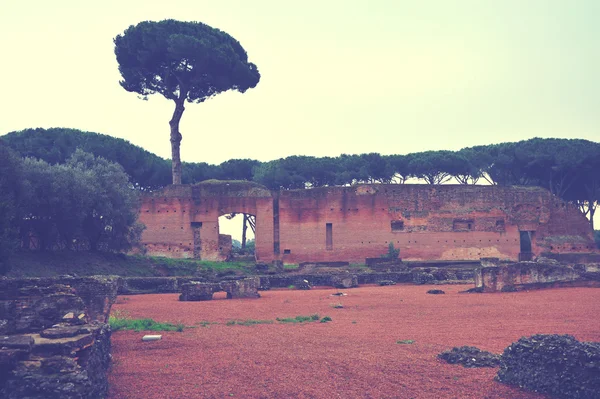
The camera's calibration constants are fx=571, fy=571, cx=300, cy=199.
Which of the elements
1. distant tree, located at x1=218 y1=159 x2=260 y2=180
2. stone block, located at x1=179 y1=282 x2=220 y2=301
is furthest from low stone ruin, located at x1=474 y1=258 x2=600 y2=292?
distant tree, located at x1=218 y1=159 x2=260 y2=180

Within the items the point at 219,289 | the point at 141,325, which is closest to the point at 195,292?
the point at 219,289

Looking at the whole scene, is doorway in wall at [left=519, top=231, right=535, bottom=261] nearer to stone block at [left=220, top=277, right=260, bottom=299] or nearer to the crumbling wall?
the crumbling wall

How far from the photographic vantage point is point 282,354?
7332 millimetres

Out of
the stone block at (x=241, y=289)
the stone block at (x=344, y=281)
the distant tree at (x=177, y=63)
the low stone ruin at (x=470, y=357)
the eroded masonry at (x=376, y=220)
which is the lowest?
the stone block at (x=344, y=281)

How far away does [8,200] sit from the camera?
15.4 meters

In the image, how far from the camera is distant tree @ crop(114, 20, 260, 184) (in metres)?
31.6

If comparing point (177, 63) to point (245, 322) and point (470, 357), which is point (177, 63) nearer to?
point (245, 322)

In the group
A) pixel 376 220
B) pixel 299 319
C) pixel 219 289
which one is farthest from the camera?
pixel 376 220

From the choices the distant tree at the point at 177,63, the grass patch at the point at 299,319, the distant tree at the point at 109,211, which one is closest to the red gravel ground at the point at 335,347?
the grass patch at the point at 299,319

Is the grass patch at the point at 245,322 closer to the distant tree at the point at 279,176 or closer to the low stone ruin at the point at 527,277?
the low stone ruin at the point at 527,277

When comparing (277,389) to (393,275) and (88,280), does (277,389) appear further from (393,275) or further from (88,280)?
(393,275)

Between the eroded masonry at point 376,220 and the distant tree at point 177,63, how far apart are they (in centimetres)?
349

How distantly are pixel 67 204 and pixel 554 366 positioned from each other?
60.1ft

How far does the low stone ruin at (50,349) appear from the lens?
15.9 ft
